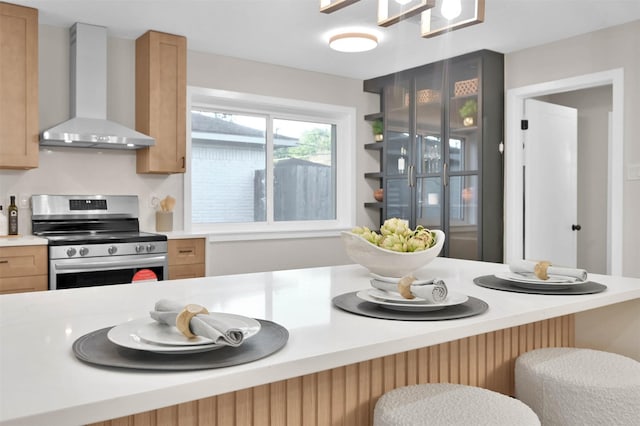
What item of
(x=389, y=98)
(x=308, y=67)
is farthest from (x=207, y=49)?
(x=389, y=98)

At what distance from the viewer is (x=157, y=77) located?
4.00m

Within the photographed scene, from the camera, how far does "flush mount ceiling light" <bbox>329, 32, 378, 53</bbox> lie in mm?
4012

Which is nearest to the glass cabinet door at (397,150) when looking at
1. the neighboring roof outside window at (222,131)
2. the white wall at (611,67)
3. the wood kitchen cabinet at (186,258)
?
the white wall at (611,67)

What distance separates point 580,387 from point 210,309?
3.21 ft

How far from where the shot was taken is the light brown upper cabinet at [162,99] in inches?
157

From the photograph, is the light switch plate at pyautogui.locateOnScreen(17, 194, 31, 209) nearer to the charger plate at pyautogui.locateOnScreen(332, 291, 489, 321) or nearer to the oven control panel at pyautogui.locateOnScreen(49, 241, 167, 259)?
the oven control panel at pyautogui.locateOnScreen(49, 241, 167, 259)

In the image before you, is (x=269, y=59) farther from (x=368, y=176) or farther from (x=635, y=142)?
(x=635, y=142)

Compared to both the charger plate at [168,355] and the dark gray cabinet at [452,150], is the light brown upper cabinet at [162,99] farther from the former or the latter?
the charger plate at [168,355]

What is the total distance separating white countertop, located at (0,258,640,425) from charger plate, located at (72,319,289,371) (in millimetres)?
13

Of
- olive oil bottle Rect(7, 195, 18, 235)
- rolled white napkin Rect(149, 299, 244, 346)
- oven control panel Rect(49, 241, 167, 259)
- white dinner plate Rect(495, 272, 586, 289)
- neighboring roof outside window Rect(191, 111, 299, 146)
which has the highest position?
neighboring roof outside window Rect(191, 111, 299, 146)

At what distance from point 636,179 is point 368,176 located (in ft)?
8.30


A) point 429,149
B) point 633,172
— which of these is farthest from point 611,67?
point 429,149

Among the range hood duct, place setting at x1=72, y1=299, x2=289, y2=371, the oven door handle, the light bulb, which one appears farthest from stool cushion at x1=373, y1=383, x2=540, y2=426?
the range hood duct

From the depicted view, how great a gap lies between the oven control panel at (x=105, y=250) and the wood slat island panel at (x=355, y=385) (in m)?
2.60
